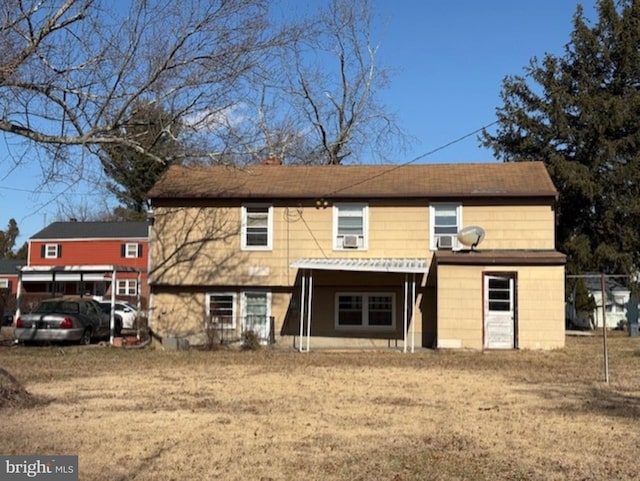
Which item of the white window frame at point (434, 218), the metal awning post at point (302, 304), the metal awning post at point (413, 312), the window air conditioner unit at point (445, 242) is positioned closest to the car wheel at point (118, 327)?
the metal awning post at point (302, 304)

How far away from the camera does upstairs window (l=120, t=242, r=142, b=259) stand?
44188 mm

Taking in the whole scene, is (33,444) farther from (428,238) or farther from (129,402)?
(428,238)

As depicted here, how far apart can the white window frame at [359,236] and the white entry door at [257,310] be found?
256 cm

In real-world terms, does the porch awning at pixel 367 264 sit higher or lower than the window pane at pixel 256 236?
lower

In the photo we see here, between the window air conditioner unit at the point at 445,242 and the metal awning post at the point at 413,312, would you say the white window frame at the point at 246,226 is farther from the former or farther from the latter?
the window air conditioner unit at the point at 445,242

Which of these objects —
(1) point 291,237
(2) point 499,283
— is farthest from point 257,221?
(2) point 499,283

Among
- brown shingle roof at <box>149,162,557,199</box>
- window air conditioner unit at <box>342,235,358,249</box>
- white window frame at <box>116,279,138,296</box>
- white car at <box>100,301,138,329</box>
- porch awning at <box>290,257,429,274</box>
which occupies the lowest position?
white car at <box>100,301,138,329</box>

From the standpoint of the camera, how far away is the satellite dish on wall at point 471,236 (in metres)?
18.3

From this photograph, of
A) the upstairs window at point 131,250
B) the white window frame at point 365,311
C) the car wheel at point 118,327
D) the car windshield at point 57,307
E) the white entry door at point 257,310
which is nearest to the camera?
the car windshield at point 57,307

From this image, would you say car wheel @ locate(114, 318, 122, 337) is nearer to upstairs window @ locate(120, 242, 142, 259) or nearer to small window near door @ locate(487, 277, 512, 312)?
small window near door @ locate(487, 277, 512, 312)

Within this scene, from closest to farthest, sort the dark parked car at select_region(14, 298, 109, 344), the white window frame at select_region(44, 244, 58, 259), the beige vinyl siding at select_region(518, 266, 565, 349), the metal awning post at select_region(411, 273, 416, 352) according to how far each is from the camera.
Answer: the beige vinyl siding at select_region(518, 266, 565, 349) < the metal awning post at select_region(411, 273, 416, 352) < the dark parked car at select_region(14, 298, 109, 344) < the white window frame at select_region(44, 244, 58, 259)

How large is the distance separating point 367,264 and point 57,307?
902 cm

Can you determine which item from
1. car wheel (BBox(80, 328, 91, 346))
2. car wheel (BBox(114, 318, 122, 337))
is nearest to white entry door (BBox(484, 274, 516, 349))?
car wheel (BBox(80, 328, 91, 346))

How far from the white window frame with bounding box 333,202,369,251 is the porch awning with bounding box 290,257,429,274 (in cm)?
46
